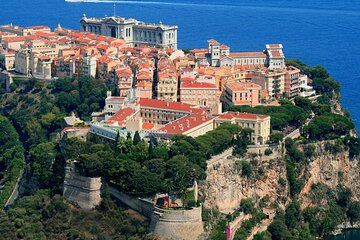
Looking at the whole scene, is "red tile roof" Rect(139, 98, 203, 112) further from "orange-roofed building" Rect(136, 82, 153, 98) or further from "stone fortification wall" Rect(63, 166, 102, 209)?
"stone fortification wall" Rect(63, 166, 102, 209)

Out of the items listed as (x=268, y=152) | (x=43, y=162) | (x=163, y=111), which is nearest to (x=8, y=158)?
(x=43, y=162)

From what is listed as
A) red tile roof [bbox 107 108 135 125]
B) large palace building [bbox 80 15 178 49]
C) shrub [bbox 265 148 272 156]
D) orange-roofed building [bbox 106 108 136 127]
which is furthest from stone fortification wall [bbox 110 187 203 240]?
large palace building [bbox 80 15 178 49]

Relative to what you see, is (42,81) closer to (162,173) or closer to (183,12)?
(162,173)

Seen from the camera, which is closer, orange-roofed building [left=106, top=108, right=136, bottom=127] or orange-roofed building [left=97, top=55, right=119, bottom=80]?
orange-roofed building [left=106, top=108, right=136, bottom=127]

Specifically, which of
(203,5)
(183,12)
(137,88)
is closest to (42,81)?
(137,88)

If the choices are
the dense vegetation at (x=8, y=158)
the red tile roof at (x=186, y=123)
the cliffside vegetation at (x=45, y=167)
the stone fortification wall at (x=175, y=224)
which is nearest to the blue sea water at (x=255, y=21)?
the cliffside vegetation at (x=45, y=167)

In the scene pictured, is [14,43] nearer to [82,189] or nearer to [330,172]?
[330,172]
